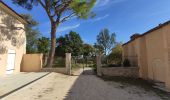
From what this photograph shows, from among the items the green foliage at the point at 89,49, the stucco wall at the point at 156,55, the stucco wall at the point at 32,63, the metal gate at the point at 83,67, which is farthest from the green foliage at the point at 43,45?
the stucco wall at the point at 156,55

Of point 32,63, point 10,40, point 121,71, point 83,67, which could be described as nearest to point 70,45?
point 83,67

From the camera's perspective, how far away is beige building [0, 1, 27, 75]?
16.1 meters

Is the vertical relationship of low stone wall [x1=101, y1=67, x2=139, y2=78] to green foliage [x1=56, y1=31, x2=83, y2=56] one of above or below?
below

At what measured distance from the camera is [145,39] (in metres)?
16.6

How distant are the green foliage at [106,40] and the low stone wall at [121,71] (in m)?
46.1

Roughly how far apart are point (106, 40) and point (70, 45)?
1917 centimetres

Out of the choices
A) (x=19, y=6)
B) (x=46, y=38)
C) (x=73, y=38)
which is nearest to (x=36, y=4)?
(x=19, y=6)

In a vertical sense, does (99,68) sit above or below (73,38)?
below

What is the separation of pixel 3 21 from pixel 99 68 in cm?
924

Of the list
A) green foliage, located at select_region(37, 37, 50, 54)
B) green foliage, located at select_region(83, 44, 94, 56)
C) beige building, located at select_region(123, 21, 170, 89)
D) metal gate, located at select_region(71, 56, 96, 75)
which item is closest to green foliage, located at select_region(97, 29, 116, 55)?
green foliage, located at select_region(83, 44, 94, 56)

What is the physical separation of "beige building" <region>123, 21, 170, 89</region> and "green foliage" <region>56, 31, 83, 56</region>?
29577 mm

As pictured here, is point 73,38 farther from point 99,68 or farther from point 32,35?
point 99,68

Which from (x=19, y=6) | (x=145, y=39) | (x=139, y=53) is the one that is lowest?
(x=139, y=53)

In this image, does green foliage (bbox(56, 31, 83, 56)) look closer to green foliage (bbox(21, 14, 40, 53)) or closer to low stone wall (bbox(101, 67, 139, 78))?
green foliage (bbox(21, 14, 40, 53))
